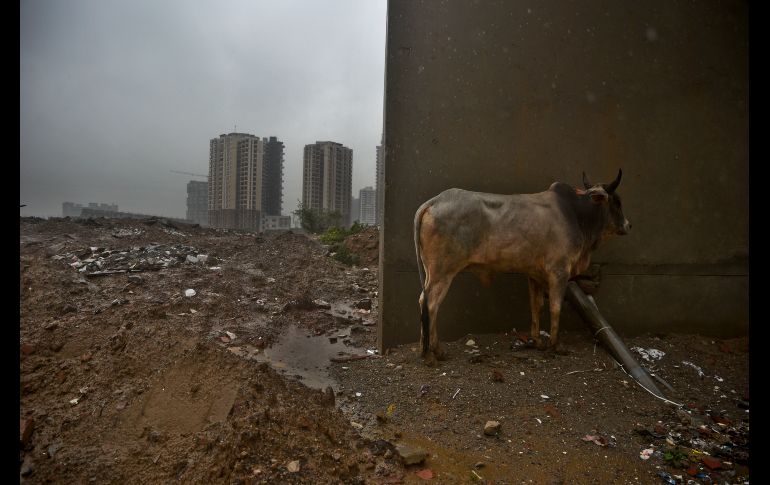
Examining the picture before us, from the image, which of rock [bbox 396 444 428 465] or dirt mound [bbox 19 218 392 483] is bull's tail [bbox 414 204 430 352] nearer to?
dirt mound [bbox 19 218 392 483]

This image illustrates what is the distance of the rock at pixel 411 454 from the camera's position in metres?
2.74

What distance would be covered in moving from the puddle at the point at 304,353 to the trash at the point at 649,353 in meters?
3.22

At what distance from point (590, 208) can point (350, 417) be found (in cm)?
331

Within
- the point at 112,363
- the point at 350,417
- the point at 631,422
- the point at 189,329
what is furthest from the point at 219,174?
the point at 631,422

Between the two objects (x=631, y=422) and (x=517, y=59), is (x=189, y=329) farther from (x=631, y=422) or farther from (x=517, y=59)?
(x=517, y=59)

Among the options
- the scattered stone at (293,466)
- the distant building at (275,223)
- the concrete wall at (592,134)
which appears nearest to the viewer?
the scattered stone at (293,466)

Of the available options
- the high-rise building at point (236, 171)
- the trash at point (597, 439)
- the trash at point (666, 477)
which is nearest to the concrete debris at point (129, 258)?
the high-rise building at point (236, 171)

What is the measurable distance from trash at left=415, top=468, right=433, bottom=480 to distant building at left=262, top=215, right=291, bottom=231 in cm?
1724

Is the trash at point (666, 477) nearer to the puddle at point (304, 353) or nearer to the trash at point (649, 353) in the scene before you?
the trash at point (649, 353)

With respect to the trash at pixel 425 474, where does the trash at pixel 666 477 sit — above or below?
above

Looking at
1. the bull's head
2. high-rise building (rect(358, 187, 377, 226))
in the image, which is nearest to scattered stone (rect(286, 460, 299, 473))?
the bull's head

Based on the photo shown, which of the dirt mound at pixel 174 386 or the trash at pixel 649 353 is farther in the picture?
the trash at pixel 649 353
